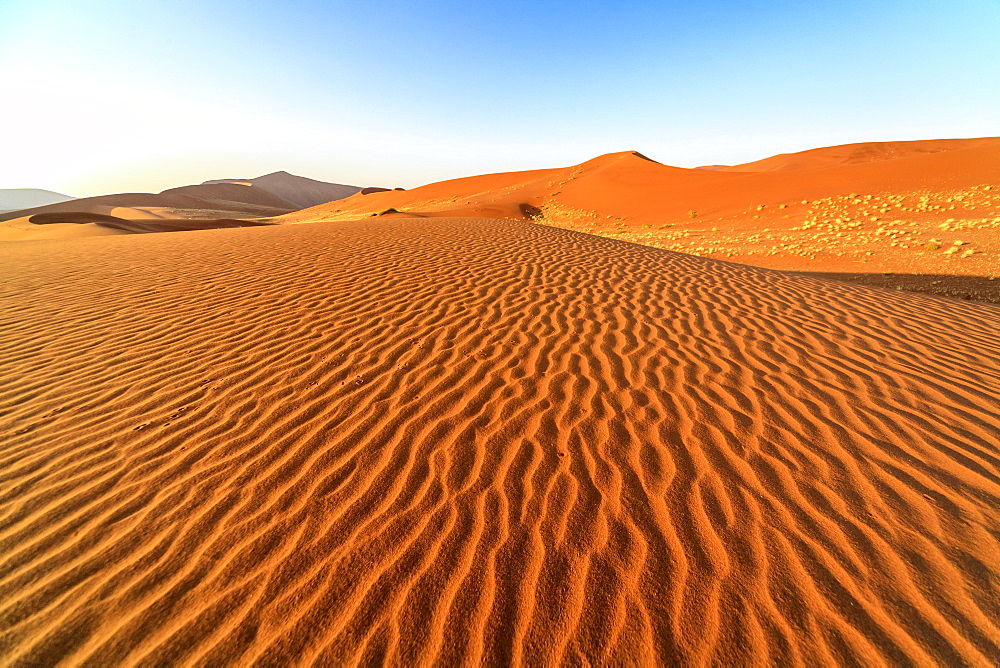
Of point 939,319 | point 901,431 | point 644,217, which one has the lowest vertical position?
point 644,217

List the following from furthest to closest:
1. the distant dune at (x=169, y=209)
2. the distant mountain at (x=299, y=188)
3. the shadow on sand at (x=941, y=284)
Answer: the distant mountain at (x=299, y=188)
the distant dune at (x=169, y=209)
the shadow on sand at (x=941, y=284)

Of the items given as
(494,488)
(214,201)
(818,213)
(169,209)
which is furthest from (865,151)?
(214,201)

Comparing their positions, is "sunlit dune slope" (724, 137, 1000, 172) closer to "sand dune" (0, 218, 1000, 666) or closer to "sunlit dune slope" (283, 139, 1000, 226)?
"sunlit dune slope" (283, 139, 1000, 226)

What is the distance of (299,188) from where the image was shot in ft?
373

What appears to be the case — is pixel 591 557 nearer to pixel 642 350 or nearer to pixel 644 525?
pixel 644 525

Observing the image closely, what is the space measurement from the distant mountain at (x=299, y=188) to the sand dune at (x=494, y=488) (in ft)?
351

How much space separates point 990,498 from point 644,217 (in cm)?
2430

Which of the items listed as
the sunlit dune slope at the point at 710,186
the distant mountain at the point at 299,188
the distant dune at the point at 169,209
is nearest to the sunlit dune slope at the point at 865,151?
the sunlit dune slope at the point at 710,186

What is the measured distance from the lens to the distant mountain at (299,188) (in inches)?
4013

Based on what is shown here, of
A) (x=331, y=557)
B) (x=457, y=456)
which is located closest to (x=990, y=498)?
(x=457, y=456)

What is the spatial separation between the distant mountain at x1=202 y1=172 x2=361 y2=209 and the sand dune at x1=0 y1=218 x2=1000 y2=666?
10688 centimetres

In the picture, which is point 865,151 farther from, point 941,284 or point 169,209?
point 169,209

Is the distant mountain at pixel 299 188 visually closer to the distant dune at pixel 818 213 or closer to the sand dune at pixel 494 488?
the distant dune at pixel 818 213

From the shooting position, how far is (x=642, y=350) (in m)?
4.23
